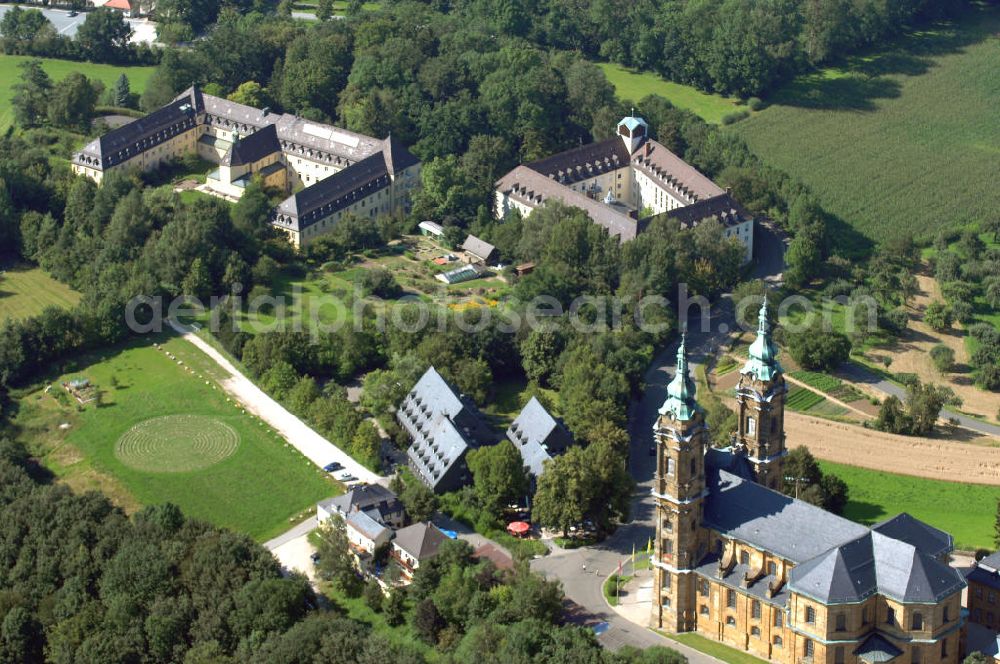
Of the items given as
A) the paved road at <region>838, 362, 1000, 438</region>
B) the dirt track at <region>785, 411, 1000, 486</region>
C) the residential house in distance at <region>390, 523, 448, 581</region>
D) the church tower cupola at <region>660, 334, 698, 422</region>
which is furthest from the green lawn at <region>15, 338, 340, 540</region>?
the paved road at <region>838, 362, 1000, 438</region>

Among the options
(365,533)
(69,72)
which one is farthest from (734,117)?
(365,533)

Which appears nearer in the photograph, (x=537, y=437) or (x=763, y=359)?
(x=763, y=359)

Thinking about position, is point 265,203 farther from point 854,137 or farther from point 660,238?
point 854,137

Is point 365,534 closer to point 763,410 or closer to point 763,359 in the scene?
point 763,410

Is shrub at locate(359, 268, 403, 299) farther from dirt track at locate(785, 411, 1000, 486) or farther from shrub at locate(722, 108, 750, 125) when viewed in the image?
shrub at locate(722, 108, 750, 125)

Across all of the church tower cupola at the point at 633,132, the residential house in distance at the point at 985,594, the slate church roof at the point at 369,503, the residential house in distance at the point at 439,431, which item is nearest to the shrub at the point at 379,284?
the residential house in distance at the point at 439,431
